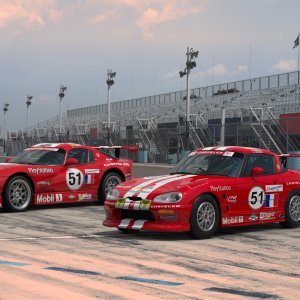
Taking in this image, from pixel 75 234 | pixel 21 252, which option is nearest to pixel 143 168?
pixel 75 234

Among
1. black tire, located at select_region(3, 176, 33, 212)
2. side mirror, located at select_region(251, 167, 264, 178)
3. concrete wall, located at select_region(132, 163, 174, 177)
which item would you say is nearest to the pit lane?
side mirror, located at select_region(251, 167, 264, 178)

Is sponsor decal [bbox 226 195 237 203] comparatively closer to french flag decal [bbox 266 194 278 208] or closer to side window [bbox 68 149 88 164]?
french flag decal [bbox 266 194 278 208]

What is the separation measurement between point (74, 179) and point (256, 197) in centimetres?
508

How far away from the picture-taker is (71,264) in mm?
6641

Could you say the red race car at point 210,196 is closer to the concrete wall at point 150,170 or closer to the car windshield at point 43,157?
the car windshield at point 43,157

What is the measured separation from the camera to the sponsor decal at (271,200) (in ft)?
32.5

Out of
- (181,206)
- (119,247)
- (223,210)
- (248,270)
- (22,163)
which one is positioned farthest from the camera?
(22,163)

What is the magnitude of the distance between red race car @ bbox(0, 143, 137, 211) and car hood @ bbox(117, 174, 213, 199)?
388cm

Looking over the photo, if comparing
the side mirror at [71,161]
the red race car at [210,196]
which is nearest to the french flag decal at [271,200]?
the red race car at [210,196]

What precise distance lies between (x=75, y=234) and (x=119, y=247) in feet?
4.85

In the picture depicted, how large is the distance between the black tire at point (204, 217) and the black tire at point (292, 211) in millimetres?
1836

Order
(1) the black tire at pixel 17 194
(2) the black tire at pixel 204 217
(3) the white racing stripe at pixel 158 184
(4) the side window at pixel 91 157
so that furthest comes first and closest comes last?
(4) the side window at pixel 91 157 → (1) the black tire at pixel 17 194 → (3) the white racing stripe at pixel 158 184 → (2) the black tire at pixel 204 217

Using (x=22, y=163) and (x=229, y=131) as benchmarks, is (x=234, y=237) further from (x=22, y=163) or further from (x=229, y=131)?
(x=229, y=131)

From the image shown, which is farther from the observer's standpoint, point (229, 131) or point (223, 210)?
point (229, 131)
